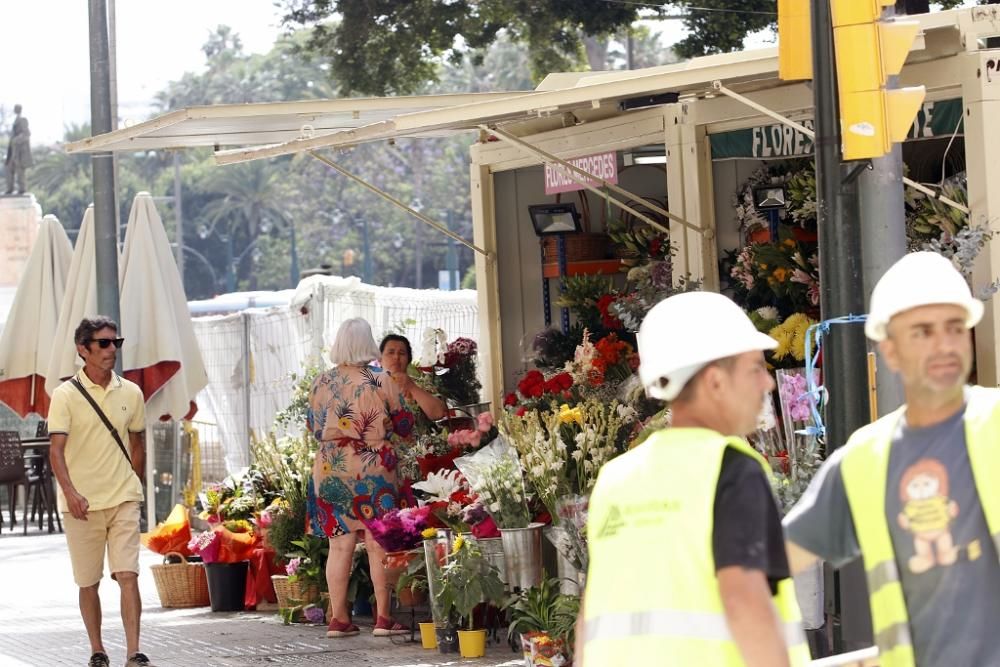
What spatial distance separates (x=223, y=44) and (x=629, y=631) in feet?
330

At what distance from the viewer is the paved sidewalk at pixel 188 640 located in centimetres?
941

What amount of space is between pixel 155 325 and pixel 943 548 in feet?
32.6

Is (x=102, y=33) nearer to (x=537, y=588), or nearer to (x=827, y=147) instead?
(x=537, y=588)

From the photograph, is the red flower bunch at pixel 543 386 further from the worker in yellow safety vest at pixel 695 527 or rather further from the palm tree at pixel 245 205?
the palm tree at pixel 245 205

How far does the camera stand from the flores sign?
26.7ft

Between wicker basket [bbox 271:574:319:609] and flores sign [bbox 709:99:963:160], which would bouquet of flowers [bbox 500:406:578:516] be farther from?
wicker basket [bbox 271:574:319:609]

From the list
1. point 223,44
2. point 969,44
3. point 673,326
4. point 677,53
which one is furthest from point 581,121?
point 223,44

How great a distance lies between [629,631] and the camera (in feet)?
10.6

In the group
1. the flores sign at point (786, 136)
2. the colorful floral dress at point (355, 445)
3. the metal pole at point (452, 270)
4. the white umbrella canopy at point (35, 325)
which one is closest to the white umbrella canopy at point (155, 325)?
the white umbrella canopy at point (35, 325)

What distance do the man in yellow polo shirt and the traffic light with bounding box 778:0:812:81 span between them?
4285 millimetres

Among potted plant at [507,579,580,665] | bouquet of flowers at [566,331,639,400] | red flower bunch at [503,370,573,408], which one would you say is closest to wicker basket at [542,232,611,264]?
bouquet of flowers at [566,331,639,400]

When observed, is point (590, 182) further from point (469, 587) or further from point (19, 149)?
point (19, 149)

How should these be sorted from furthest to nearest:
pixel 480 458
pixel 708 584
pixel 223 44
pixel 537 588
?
pixel 223 44
pixel 480 458
pixel 537 588
pixel 708 584

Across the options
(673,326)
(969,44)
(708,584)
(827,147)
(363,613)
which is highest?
(969,44)
